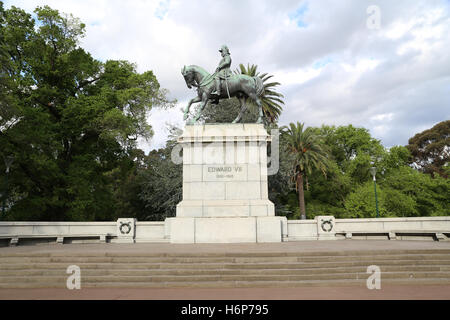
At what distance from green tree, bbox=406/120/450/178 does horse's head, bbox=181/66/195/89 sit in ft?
175

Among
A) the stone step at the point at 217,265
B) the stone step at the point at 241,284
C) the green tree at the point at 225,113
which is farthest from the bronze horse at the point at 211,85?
the green tree at the point at 225,113

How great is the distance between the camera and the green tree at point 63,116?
24875 mm

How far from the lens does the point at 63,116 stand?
89.7 feet

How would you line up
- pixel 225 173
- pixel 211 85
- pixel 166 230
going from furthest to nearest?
pixel 166 230 < pixel 211 85 < pixel 225 173

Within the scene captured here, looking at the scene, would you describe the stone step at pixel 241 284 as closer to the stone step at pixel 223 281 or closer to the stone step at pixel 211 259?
the stone step at pixel 223 281

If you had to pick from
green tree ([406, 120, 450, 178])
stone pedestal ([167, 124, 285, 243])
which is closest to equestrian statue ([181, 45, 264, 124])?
stone pedestal ([167, 124, 285, 243])

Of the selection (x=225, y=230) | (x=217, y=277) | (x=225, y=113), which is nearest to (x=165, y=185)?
(x=225, y=113)

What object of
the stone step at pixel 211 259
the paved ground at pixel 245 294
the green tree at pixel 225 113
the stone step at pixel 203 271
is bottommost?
the paved ground at pixel 245 294

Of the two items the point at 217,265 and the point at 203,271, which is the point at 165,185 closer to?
the point at 217,265

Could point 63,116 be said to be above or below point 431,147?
below

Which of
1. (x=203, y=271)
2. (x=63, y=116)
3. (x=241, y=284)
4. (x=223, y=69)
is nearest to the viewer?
(x=241, y=284)

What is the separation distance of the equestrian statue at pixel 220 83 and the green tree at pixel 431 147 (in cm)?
5120

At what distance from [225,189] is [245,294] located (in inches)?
338

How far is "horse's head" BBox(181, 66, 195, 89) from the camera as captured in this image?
16.9 m
